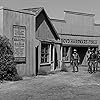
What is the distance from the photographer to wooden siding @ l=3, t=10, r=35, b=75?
1368 centimetres

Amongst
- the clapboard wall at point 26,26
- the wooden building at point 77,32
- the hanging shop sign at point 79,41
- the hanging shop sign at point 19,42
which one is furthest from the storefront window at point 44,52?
the hanging shop sign at point 79,41

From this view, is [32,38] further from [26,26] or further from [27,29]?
[26,26]

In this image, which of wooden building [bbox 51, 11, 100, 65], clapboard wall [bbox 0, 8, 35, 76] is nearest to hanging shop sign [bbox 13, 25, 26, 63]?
clapboard wall [bbox 0, 8, 35, 76]

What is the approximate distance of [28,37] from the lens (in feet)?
49.3

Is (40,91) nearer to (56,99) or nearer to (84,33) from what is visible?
(56,99)

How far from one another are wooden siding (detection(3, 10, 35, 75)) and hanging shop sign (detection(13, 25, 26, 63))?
24 centimetres

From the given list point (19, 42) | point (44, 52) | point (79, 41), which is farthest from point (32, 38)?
point (79, 41)

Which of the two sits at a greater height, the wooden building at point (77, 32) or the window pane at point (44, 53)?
the wooden building at point (77, 32)

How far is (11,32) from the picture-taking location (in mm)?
13906

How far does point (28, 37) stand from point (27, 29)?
1.63 ft

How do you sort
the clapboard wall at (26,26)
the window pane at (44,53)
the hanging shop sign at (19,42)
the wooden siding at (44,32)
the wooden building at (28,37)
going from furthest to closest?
the window pane at (44,53)
the wooden siding at (44,32)
the hanging shop sign at (19,42)
the wooden building at (28,37)
the clapboard wall at (26,26)

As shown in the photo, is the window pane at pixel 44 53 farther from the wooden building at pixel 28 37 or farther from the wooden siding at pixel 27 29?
the wooden siding at pixel 27 29

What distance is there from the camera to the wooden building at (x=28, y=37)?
13.9 metres

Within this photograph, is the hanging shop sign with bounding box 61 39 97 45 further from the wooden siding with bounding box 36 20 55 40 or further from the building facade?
the wooden siding with bounding box 36 20 55 40
